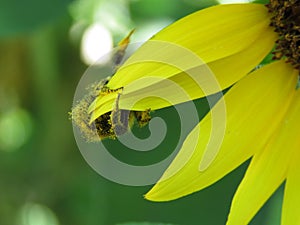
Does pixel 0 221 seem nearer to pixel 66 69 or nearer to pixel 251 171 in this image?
pixel 66 69

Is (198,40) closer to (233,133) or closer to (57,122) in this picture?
(233,133)

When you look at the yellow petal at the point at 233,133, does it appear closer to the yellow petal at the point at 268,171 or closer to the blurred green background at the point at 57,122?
the yellow petal at the point at 268,171

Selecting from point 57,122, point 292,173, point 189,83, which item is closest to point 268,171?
point 292,173

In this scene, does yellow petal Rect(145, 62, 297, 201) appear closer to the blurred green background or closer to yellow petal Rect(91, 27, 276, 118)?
yellow petal Rect(91, 27, 276, 118)

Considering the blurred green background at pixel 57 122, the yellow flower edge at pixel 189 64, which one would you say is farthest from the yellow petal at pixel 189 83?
the blurred green background at pixel 57 122

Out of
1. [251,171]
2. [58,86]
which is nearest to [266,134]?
[251,171]
